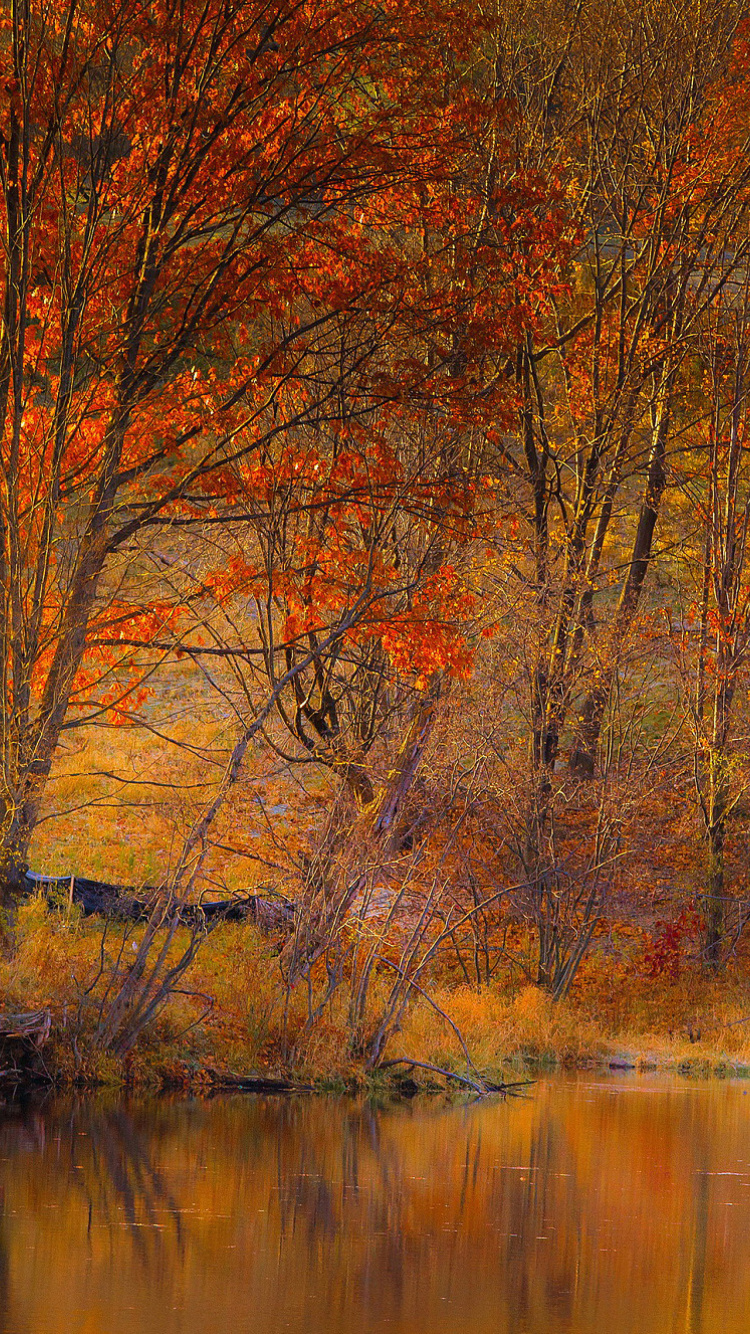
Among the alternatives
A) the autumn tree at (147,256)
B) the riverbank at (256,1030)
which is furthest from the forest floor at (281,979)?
the autumn tree at (147,256)

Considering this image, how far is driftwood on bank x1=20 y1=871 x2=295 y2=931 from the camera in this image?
1542 cm

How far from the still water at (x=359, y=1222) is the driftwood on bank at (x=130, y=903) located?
321cm

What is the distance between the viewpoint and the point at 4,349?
11812 millimetres

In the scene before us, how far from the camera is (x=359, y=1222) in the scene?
7.69 m

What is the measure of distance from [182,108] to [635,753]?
44.2 ft

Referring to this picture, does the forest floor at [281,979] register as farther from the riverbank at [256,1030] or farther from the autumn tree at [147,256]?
the autumn tree at [147,256]

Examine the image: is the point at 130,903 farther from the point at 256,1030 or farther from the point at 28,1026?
the point at 28,1026

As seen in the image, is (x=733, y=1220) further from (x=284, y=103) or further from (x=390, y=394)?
(x=284, y=103)

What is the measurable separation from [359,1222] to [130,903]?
9541 millimetres

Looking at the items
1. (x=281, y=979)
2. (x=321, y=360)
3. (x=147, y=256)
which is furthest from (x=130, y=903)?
(x=147, y=256)

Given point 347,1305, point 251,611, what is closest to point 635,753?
point 251,611

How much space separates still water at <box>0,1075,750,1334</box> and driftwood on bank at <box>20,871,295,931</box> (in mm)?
3211

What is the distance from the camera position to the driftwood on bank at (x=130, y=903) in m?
15.4

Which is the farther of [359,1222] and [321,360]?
[321,360]
